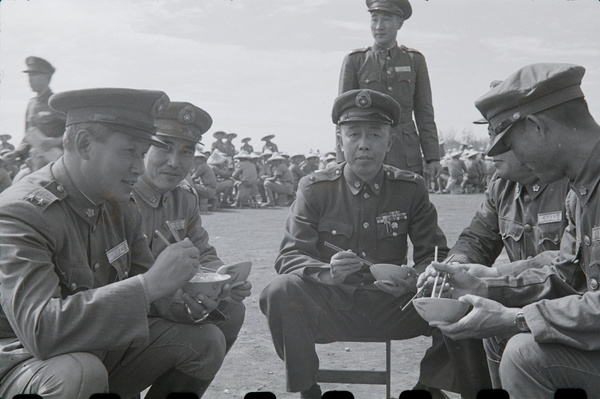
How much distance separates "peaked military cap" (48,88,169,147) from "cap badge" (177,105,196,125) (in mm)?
1059

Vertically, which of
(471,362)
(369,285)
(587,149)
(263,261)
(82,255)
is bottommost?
(263,261)

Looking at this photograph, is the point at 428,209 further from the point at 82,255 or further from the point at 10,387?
the point at 10,387

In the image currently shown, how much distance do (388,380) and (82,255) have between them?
6.62ft

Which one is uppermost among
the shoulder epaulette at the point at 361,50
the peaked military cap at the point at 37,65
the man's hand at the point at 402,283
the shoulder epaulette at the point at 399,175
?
the shoulder epaulette at the point at 361,50

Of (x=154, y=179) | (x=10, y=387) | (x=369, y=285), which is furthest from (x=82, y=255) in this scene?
(x=369, y=285)

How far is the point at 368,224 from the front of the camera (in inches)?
171

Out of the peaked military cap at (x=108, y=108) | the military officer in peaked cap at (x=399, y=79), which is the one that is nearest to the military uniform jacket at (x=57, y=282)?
the peaked military cap at (x=108, y=108)

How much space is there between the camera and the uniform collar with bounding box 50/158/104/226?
2.93 meters

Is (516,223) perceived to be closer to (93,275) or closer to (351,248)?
(351,248)

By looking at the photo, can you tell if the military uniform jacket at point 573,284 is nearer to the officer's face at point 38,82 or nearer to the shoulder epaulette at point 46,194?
the shoulder epaulette at point 46,194

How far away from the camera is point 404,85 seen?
20.6 ft

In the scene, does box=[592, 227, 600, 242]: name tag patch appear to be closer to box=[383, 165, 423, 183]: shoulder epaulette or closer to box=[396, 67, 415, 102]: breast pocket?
box=[383, 165, 423, 183]: shoulder epaulette

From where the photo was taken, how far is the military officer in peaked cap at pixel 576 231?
2666 millimetres

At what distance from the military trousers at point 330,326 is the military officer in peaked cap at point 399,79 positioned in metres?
2.32
